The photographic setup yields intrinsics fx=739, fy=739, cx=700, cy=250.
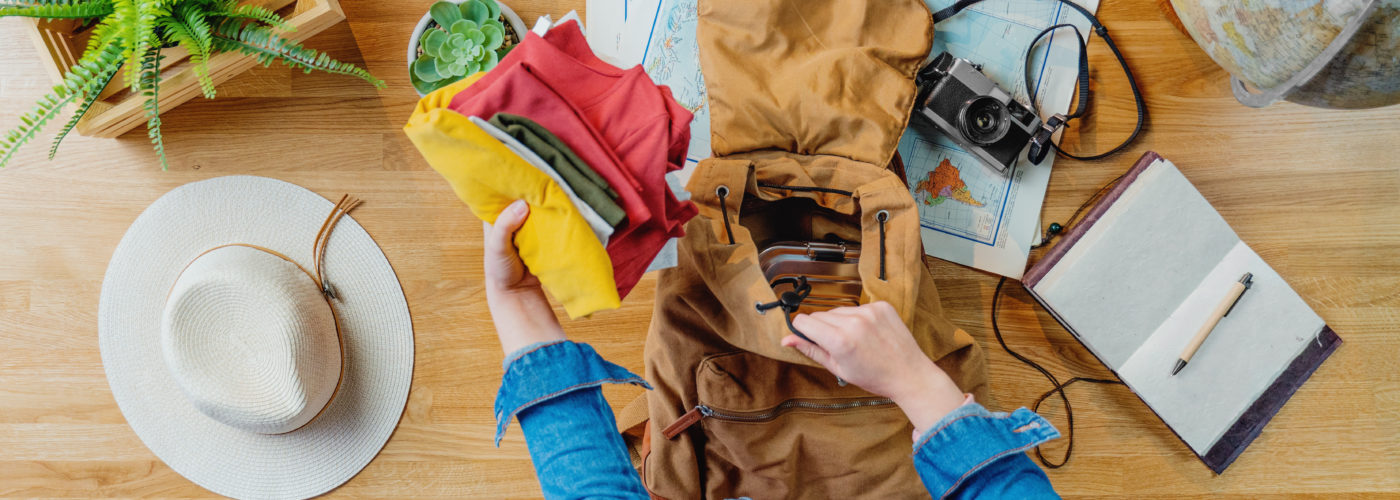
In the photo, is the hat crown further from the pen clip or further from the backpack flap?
the pen clip

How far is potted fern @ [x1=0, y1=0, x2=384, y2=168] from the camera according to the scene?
2.36ft

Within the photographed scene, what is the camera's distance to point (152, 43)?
74cm

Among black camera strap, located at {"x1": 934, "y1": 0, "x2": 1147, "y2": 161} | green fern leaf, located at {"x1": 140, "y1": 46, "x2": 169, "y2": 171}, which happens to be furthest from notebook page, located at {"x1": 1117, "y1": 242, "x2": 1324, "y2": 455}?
green fern leaf, located at {"x1": 140, "y1": 46, "x2": 169, "y2": 171}

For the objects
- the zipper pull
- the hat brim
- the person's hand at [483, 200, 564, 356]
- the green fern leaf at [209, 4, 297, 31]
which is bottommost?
the hat brim

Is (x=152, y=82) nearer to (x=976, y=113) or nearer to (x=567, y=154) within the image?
(x=567, y=154)

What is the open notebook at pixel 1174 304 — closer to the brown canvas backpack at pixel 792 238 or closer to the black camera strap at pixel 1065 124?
the black camera strap at pixel 1065 124

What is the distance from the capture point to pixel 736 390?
2.55 ft

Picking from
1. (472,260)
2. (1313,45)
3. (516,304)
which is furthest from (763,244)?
(1313,45)

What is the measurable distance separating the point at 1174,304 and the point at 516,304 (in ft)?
2.49

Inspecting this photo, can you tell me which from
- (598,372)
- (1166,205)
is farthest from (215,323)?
(1166,205)

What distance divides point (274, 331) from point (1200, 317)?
1068 millimetres

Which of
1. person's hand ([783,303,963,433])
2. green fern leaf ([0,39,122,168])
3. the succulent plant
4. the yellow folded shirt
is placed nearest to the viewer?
the yellow folded shirt

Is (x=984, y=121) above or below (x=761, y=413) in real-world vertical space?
above

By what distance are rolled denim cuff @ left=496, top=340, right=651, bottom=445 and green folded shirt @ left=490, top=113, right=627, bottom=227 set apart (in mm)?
127
